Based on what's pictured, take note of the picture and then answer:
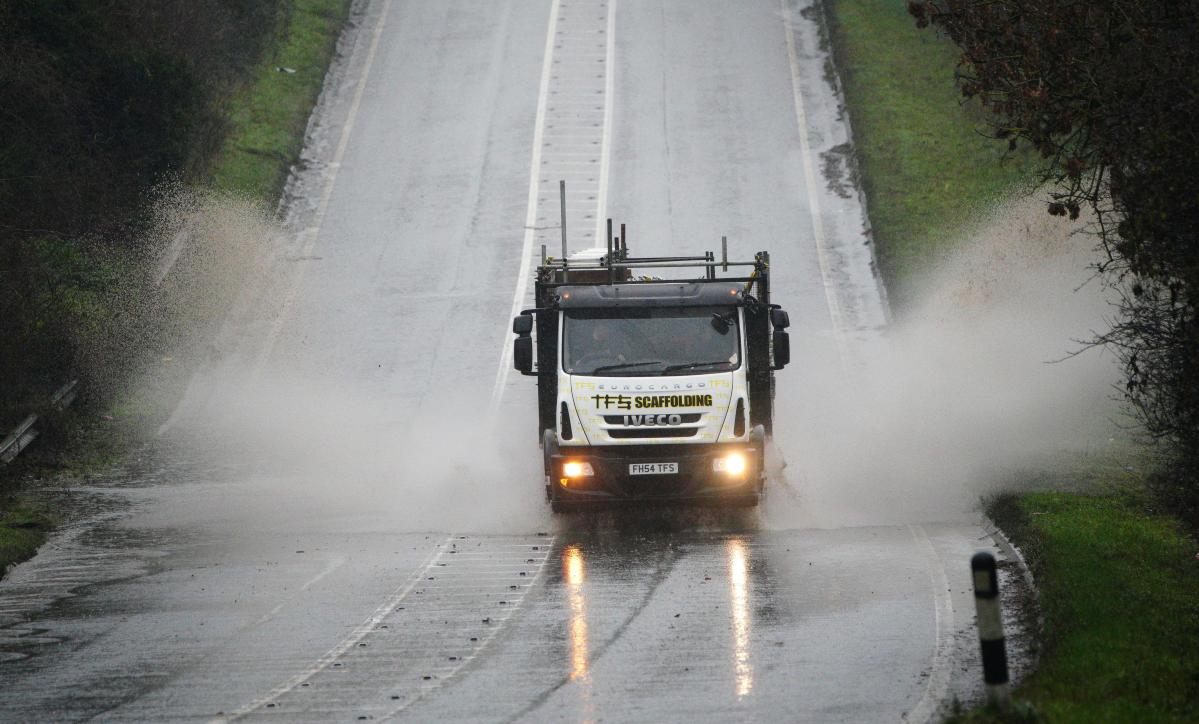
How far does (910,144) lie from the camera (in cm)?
3744

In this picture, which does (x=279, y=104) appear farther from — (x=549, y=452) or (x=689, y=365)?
(x=689, y=365)

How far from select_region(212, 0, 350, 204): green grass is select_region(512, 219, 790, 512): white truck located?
17768 millimetres

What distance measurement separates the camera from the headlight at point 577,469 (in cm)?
1831

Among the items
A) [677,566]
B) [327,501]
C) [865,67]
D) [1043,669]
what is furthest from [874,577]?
[865,67]

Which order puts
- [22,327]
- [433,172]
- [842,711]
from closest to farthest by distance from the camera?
[842,711], [22,327], [433,172]

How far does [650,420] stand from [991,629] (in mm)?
9028

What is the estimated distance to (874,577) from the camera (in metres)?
15.5

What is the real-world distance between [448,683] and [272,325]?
19528mm

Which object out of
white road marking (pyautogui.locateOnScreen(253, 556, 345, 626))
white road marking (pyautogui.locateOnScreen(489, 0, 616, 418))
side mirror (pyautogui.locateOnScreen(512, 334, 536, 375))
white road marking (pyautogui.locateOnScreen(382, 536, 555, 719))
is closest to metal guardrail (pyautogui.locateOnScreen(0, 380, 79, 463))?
white road marking (pyautogui.locateOnScreen(489, 0, 616, 418))

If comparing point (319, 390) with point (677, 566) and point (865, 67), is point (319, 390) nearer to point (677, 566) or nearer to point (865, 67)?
point (677, 566)

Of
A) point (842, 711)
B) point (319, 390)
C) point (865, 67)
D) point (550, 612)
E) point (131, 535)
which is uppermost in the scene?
point (865, 67)

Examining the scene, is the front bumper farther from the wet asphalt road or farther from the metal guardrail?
the metal guardrail

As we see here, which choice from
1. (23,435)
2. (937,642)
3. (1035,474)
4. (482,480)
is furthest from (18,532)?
(1035,474)

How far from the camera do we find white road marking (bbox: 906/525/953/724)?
36.2ft
